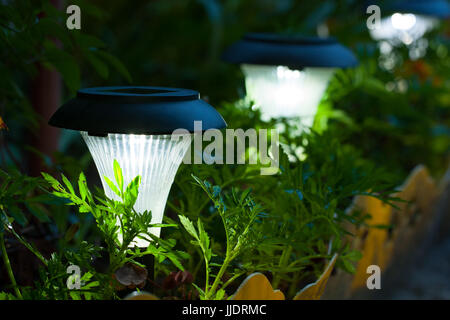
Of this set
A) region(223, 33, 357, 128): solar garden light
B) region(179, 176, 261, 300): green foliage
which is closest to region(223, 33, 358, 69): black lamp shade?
region(223, 33, 357, 128): solar garden light

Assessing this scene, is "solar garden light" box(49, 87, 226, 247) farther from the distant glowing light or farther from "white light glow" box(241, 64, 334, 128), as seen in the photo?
the distant glowing light

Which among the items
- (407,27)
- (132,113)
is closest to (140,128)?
(132,113)

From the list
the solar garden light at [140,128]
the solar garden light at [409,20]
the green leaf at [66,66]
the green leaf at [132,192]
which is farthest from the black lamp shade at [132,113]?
the solar garden light at [409,20]

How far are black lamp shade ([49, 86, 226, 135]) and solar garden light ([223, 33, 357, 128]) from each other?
0.96m

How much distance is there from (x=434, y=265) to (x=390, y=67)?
53.0 inches

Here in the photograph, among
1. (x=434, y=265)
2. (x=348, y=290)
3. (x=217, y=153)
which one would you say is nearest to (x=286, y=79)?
(x=217, y=153)

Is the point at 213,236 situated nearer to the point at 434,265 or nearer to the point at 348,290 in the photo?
the point at 348,290

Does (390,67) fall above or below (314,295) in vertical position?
above

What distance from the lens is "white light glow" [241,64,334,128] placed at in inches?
97.7

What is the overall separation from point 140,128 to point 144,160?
0.13 m

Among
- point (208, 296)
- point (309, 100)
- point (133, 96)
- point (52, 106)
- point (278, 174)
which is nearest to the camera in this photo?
point (133, 96)

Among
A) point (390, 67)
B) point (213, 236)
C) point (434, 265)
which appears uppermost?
point (390, 67)

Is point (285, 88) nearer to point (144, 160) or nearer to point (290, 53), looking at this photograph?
point (290, 53)

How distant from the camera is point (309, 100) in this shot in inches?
99.5
